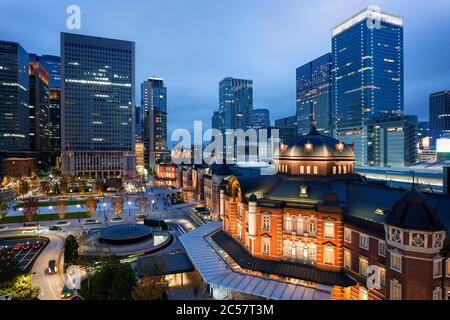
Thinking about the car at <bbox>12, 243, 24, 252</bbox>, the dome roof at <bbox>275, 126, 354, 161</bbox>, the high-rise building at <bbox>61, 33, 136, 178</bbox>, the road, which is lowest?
the road

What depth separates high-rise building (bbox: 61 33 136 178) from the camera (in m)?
178

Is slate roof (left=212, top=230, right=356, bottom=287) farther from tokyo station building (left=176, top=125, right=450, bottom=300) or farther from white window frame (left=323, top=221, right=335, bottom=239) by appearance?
white window frame (left=323, top=221, right=335, bottom=239)

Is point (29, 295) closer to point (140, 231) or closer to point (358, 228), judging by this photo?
point (140, 231)

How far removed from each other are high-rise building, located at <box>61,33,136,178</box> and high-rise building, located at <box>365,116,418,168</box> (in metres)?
159

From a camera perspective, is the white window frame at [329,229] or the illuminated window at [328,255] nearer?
the illuminated window at [328,255]

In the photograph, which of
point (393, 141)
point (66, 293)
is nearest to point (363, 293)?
point (66, 293)

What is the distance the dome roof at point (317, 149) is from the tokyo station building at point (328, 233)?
165 millimetres

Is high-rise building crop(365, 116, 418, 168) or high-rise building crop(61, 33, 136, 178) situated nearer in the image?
high-rise building crop(365, 116, 418, 168)

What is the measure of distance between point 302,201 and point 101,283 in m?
28.3

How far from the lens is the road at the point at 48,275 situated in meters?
38.7

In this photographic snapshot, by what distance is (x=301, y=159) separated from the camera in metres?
46.9

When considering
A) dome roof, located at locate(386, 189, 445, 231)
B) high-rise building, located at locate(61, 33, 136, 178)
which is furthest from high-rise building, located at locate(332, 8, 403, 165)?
dome roof, located at locate(386, 189, 445, 231)

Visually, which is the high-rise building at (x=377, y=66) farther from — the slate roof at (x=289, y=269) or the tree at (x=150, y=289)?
the tree at (x=150, y=289)

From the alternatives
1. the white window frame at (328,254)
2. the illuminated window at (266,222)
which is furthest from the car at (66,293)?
the white window frame at (328,254)
